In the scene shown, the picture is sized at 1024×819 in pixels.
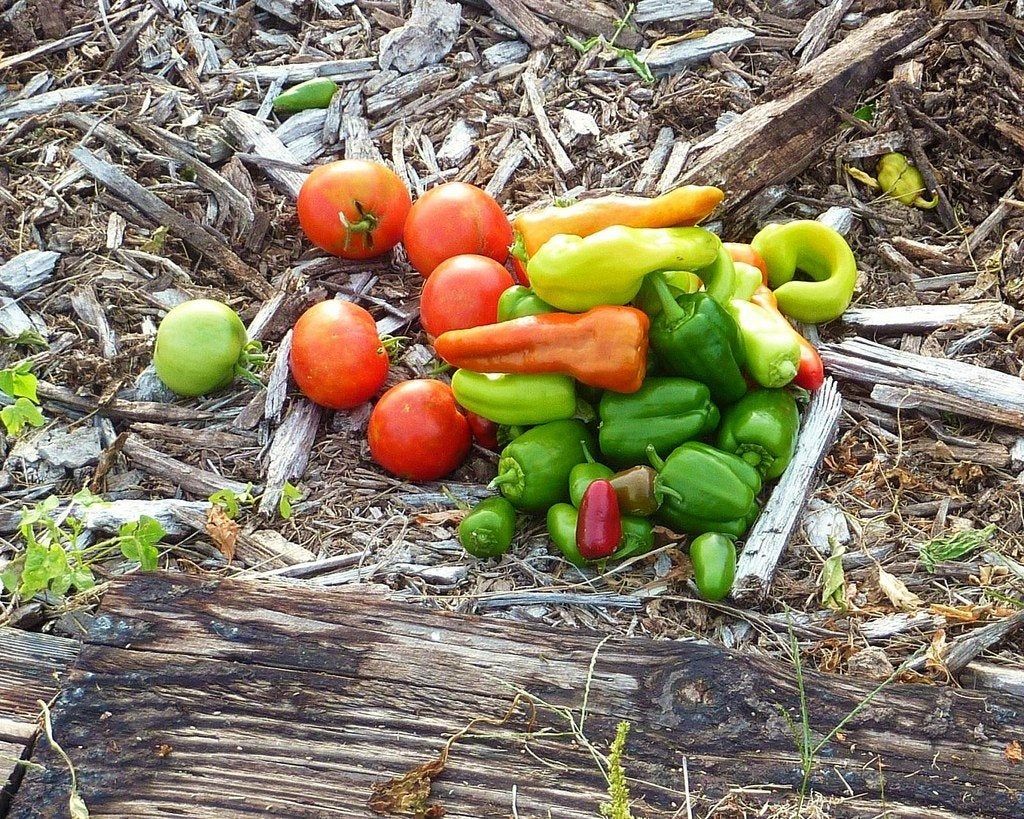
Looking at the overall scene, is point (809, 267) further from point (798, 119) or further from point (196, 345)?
point (196, 345)

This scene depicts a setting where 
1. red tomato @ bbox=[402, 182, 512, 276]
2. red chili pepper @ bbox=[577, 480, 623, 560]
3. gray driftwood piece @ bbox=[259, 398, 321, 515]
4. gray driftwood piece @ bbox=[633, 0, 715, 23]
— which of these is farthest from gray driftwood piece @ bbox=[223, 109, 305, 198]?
red chili pepper @ bbox=[577, 480, 623, 560]

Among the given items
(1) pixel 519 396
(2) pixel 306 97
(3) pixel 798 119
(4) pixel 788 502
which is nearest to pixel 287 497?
(1) pixel 519 396

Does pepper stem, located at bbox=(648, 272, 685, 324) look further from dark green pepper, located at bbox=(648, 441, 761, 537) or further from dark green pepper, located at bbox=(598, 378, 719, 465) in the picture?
dark green pepper, located at bbox=(648, 441, 761, 537)

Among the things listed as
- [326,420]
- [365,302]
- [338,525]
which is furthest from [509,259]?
[338,525]

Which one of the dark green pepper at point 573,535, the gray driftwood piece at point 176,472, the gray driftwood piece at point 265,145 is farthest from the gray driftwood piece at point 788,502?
the gray driftwood piece at point 265,145

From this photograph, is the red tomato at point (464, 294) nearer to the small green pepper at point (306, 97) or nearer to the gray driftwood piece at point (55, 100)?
the small green pepper at point (306, 97)
